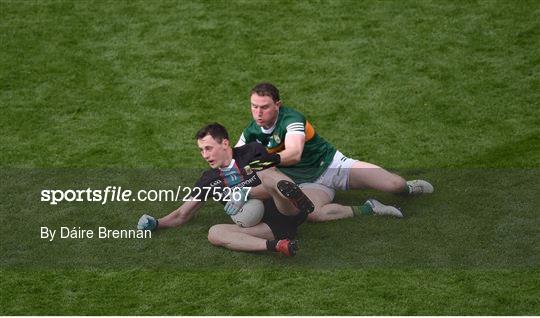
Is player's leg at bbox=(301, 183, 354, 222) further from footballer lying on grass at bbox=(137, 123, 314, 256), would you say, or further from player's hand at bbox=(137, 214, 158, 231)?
player's hand at bbox=(137, 214, 158, 231)

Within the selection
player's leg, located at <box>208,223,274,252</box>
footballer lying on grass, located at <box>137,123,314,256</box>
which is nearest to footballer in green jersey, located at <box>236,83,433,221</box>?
footballer lying on grass, located at <box>137,123,314,256</box>

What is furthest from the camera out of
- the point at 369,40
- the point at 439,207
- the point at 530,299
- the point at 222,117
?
the point at 369,40

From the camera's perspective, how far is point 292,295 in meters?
12.4

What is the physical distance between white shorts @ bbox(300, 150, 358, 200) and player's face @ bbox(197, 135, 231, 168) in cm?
108

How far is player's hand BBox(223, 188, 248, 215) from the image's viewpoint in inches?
529

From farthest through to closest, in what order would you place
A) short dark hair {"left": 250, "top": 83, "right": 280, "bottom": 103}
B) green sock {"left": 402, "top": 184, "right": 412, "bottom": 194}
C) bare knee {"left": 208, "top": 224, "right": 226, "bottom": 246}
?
green sock {"left": 402, "top": 184, "right": 412, "bottom": 194}
short dark hair {"left": 250, "top": 83, "right": 280, "bottom": 103}
bare knee {"left": 208, "top": 224, "right": 226, "bottom": 246}

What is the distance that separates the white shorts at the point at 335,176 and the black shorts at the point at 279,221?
73 centimetres

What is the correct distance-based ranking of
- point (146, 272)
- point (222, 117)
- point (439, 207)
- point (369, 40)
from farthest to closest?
point (369, 40) < point (222, 117) < point (439, 207) < point (146, 272)

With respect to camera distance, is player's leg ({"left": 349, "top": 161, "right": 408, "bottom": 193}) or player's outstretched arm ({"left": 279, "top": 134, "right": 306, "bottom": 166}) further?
player's leg ({"left": 349, "top": 161, "right": 408, "bottom": 193})

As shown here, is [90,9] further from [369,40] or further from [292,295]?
[292,295]

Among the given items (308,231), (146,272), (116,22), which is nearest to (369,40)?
(116,22)

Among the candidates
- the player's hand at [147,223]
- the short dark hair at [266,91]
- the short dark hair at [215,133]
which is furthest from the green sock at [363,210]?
the player's hand at [147,223]

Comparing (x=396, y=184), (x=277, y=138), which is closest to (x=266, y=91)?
(x=277, y=138)

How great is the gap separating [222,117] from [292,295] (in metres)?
4.51
